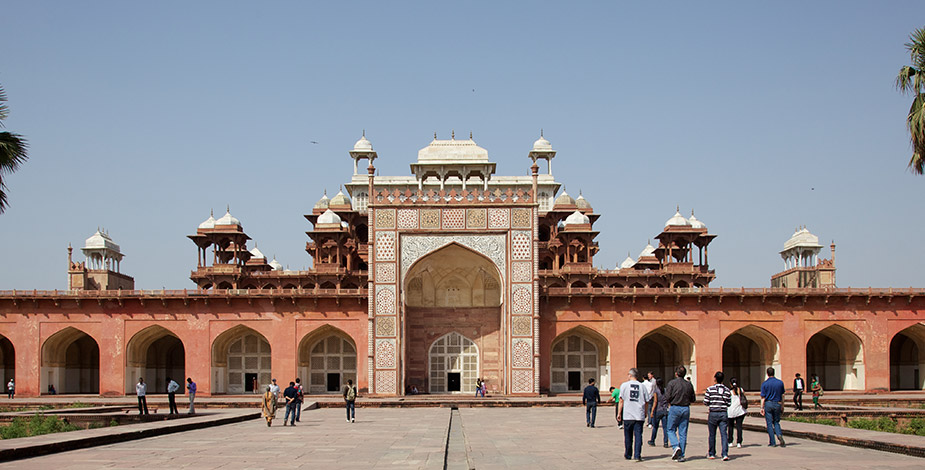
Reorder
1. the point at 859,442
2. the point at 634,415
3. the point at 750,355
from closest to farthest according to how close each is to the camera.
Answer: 1. the point at 634,415
2. the point at 859,442
3. the point at 750,355

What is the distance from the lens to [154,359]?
1325 inches

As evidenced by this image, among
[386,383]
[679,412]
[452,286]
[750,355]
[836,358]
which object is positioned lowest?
[386,383]

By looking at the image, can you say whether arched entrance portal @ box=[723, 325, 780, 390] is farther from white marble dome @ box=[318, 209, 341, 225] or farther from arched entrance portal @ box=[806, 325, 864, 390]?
white marble dome @ box=[318, 209, 341, 225]

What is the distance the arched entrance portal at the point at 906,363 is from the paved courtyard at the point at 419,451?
64.7 feet

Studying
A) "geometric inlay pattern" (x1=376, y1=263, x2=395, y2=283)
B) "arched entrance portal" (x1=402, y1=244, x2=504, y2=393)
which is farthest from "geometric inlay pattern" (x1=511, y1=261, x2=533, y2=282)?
"geometric inlay pattern" (x1=376, y1=263, x2=395, y2=283)

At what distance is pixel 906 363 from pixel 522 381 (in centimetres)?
1499

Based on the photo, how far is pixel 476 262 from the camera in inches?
1195

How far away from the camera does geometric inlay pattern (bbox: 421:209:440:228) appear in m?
29.0

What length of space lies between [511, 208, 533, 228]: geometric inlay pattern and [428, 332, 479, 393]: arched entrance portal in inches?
183

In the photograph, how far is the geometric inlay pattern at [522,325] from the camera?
2844 centimetres

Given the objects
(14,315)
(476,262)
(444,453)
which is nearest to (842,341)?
(476,262)

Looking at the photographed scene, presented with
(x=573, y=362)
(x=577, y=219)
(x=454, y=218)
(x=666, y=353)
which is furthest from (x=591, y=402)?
(x=577, y=219)

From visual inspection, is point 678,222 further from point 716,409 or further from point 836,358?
point 716,409

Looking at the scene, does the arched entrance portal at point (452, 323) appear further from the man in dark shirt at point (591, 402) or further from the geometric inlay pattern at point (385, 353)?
the man in dark shirt at point (591, 402)
